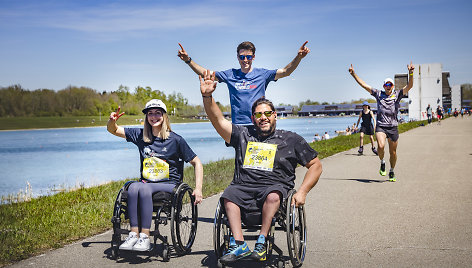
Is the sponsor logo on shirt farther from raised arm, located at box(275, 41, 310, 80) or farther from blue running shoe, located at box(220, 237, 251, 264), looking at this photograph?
blue running shoe, located at box(220, 237, 251, 264)

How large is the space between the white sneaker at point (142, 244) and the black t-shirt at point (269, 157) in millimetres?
956

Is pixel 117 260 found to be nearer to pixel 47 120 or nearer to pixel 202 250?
pixel 202 250

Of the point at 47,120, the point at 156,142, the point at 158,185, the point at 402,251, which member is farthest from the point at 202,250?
the point at 47,120

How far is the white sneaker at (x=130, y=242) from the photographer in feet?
14.2

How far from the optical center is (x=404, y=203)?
23.8 ft

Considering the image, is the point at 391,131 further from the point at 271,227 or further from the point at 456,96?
the point at 456,96

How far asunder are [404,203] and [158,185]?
4.15 m

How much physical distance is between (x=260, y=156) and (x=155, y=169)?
3.88 ft

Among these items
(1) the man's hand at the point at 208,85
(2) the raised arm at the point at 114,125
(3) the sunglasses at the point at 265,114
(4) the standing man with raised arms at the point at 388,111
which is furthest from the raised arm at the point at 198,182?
(4) the standing man with raised arms at the point at 388,111

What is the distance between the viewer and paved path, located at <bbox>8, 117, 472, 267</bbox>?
4461 mm

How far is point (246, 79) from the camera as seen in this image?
5887mm

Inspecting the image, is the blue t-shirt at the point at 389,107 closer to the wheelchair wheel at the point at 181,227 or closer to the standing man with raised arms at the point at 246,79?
the standing man with raised arms at the point at 246,79

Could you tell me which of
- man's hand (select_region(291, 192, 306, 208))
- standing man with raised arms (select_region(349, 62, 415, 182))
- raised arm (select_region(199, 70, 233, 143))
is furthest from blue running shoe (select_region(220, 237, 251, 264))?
standing man with raised arms (select_region(349, 62, 415, 182))

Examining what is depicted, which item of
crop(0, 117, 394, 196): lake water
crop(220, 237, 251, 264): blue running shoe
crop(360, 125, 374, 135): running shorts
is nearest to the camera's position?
crop(220, 237, 251, 264): blue running shoe
